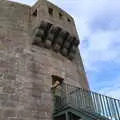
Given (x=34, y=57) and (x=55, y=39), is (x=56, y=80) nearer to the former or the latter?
(x=34, y=57)

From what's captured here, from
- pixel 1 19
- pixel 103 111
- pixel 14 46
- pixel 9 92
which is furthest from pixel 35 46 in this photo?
pixel 103 111

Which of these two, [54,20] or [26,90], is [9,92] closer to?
[26,90]

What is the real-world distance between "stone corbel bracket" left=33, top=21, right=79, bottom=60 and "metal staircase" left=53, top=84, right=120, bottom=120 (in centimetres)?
183

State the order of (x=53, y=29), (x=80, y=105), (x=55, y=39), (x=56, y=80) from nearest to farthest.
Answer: (x=80, y=105) < (x=56, y=80) < (x=53, y=29) < (x=55, y=39)

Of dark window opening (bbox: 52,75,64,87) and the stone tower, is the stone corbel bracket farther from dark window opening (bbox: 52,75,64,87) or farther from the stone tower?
dark window opening (bbox: 52,75,64,87)

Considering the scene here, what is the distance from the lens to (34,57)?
9.65 metres

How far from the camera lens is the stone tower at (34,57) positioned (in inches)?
332

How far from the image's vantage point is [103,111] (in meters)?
7.59

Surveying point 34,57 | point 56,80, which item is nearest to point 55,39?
point 34,57

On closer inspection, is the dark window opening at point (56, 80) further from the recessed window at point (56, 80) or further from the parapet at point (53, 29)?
the parapet at point (53, 29)

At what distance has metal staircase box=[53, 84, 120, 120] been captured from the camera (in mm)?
7409

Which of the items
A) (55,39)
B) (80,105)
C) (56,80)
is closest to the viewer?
(80,105)

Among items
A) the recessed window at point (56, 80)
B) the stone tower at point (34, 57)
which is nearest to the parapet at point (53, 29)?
the stone tower at point (34, 57)

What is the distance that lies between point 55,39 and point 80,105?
10.8 feet
